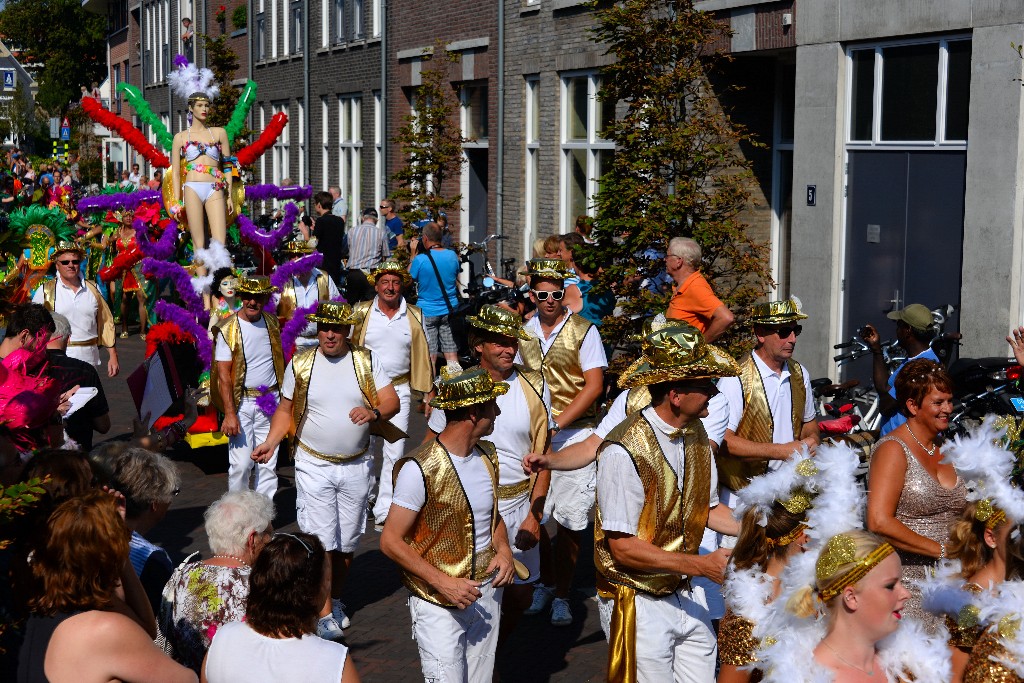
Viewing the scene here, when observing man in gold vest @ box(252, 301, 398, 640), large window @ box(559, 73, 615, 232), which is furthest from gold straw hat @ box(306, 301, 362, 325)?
large window @ box(559, 73, 615, 232)

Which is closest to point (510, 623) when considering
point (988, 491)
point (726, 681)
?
point (726, 681)

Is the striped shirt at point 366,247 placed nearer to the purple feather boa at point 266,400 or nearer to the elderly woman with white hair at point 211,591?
the purple feather boa at point 266,400

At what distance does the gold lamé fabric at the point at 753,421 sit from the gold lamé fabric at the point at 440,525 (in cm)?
178

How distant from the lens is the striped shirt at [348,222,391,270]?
60.1 feet

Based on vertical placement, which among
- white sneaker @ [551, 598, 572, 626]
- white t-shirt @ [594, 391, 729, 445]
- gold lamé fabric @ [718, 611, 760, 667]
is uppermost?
white t-shirt @ [594, 391, 729, 445]

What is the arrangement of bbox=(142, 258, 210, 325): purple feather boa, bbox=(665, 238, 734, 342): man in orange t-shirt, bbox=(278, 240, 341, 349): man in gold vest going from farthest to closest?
bbox=(142, 258, 210, 325): purple feather boa, bbox=(278, 240, 341, 349): man in gold vest, bbox=(665, 238, 734, 342): man in orange t-shirt

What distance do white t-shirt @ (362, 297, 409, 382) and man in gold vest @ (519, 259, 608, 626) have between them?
171 centimetres

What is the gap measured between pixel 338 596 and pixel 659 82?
245 inches

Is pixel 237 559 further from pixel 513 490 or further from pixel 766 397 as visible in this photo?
pixel 766 397

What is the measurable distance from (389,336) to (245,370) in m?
1.07

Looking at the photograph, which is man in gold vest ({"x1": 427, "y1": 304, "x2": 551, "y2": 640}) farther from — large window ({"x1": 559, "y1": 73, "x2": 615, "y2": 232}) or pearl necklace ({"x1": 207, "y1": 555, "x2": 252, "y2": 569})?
large window ({"x1": 559, "y1": 73, "x2": 615, "y2": 232})

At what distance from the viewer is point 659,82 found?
12094 mm

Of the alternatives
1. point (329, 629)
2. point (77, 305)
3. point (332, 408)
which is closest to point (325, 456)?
point (332, 408)

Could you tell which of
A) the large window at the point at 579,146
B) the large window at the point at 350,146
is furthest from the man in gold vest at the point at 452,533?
the large window at the point at 350,146
